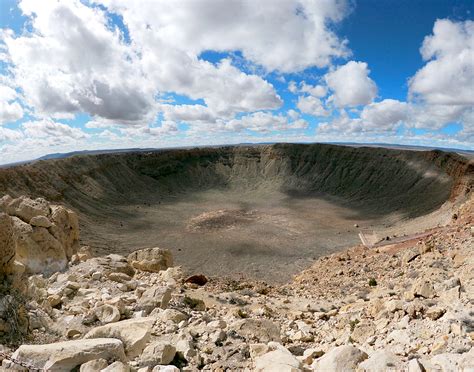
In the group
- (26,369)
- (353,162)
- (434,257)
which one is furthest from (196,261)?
(353,162)

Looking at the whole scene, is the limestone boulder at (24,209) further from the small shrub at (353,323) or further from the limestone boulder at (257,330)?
the small shrub at (353,323)

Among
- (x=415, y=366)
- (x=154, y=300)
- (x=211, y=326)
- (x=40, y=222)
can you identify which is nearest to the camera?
(x=415, y=366)

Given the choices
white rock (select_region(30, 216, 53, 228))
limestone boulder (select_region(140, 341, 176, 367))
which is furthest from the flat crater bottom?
limestone boulder (select_region(140, 341, 176, 367))

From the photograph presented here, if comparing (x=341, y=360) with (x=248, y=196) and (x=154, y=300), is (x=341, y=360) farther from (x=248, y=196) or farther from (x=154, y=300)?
(x=248, y=196)

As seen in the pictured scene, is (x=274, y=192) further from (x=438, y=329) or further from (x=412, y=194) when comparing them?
(x=438, y=329)

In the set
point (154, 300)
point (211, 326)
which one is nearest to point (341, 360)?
point (211, 326)

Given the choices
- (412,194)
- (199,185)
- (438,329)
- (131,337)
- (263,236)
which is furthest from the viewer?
(199,185)
